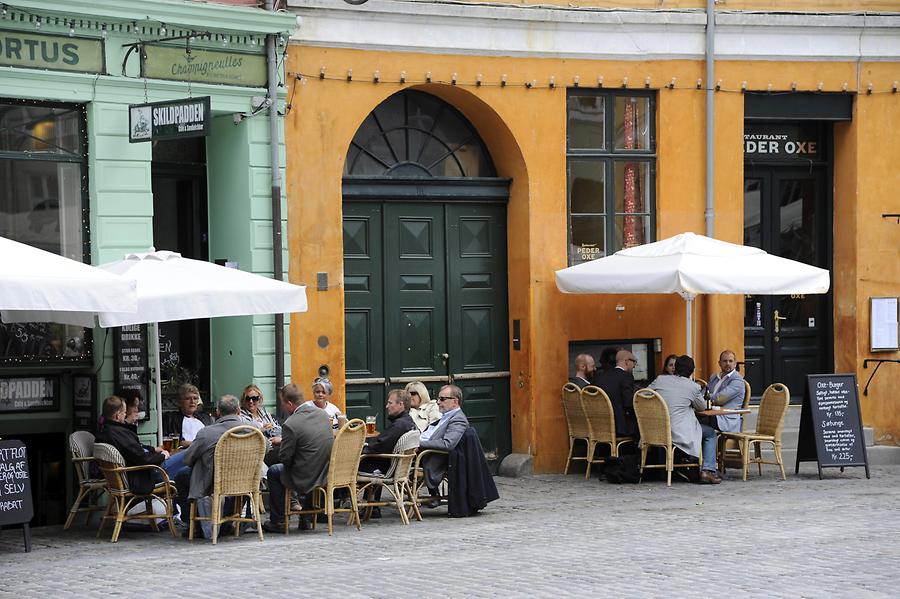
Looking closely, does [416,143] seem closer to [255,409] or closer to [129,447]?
[255,409]

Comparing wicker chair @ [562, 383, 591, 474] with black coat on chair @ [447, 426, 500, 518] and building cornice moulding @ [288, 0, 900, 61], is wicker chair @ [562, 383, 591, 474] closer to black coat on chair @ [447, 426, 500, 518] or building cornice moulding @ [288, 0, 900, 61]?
black coat on chair @ [447, 426, 500, 518]

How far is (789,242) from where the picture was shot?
19156 mm

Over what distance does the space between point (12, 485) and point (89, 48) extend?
4.59 metres

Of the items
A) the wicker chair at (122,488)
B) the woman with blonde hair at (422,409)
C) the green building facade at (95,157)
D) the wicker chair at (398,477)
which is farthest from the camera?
the woman with blonde hair at (422,409)

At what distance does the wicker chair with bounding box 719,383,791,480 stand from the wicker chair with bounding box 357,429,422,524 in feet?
14.4

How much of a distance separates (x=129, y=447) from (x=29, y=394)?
7.30 ft

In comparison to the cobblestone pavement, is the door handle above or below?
above

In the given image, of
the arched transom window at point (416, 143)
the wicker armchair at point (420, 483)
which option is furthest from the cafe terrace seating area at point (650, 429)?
the arched transom window at point (416, 143)

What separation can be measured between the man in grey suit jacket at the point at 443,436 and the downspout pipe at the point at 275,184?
231 centimetres

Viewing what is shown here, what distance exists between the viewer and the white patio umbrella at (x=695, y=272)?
15930mm

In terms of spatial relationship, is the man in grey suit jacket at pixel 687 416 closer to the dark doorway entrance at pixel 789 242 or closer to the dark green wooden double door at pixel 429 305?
the dark green wooden double door at pixel 429 305

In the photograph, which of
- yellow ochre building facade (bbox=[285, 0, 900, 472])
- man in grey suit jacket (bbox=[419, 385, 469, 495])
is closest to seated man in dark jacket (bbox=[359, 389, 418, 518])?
man in grey suit jacket (bbox=[419, 385, 469, 495])

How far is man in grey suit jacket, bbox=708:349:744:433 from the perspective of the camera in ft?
55.5

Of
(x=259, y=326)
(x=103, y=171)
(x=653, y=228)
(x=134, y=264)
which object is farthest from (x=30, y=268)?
(x=653, y=228)
